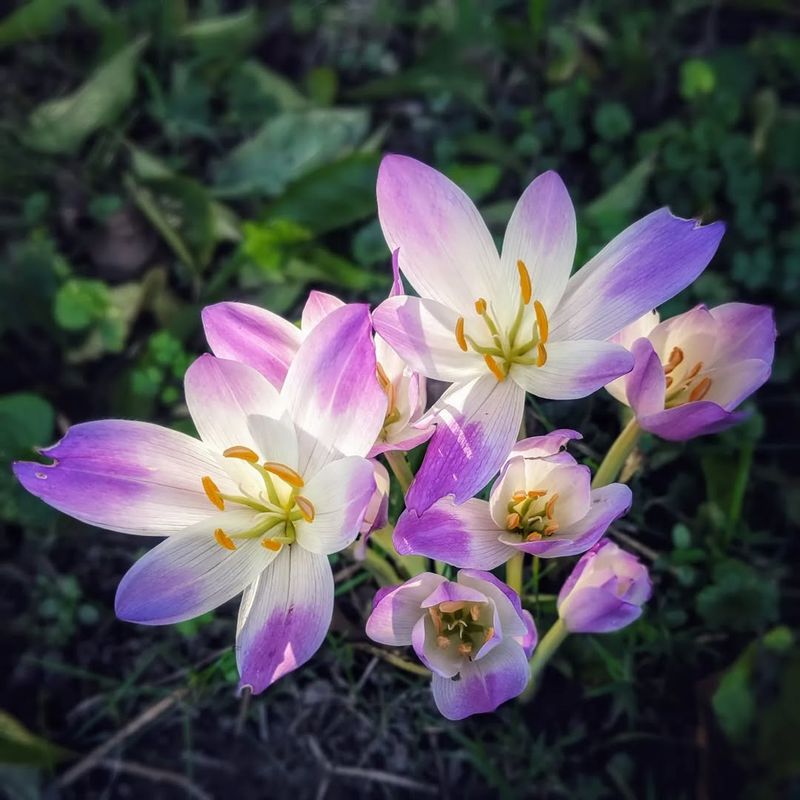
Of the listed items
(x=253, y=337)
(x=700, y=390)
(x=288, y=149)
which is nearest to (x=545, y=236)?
(x=700, y=390)

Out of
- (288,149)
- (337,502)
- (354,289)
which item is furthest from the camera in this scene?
(288,149)

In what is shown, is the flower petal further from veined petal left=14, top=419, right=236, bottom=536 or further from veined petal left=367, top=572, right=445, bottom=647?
veined petal left=14, top=419, right=236, bottom=536

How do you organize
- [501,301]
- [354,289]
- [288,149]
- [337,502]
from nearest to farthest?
[337,502] < [501,301] < [354,289] < [288,149]

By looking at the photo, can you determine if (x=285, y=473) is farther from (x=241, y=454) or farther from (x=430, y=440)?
(x=430, y=440)

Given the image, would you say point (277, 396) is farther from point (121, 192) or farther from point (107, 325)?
point (121, 192)

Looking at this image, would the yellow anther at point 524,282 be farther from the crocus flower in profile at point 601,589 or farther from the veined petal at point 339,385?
the crocus flower in profile at point 601,589

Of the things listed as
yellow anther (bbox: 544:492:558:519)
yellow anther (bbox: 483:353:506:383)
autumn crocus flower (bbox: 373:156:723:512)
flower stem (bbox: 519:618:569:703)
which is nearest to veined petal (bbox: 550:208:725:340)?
autumn crocus flower (bbox: 373:156:723:512)


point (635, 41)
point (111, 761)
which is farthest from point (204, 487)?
point (635, 41)
